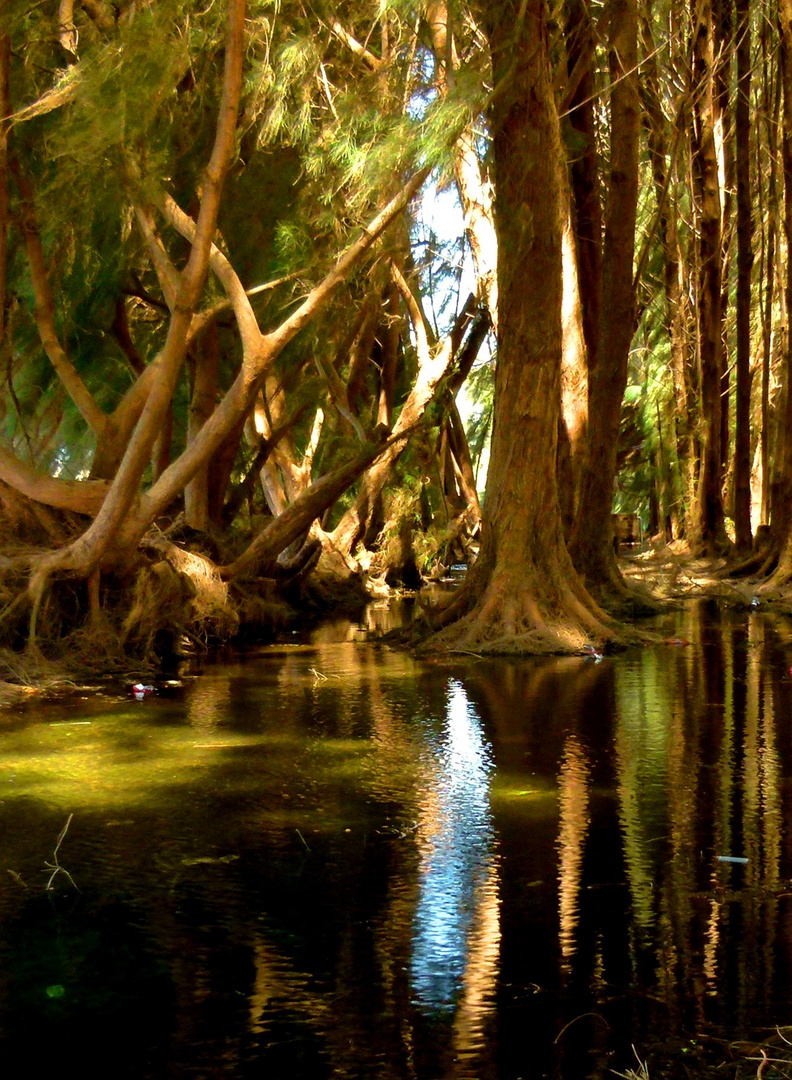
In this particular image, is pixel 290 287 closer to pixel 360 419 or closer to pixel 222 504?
pixel 222 504

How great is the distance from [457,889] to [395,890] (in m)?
0.18

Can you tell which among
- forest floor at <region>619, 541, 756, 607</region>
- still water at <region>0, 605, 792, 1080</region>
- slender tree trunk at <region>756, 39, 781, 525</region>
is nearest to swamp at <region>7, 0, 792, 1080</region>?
still water at <region>0, 605, 792, 1080</region>

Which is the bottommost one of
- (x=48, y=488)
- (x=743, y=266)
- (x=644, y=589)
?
(x=644, y=589)

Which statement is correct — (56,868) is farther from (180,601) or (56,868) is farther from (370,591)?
(370,591)

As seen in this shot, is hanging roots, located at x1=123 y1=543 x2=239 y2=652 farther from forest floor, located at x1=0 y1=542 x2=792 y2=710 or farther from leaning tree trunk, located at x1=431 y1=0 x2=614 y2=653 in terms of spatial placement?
leaning tree trunk, located at x1=431 y1=0 x2=614 y2=653

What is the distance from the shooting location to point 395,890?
382cm

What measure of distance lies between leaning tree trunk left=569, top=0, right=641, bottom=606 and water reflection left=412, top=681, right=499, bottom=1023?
7468 mm

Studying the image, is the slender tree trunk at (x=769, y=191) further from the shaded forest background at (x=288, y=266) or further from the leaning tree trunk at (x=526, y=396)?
the leaning tree trunk at (x=526, y=396)

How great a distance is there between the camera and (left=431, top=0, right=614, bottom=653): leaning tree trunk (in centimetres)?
1016

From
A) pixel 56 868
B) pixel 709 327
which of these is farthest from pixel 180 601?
pixel 709 327

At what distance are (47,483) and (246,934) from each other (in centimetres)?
665

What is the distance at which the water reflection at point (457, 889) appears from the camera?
9.99 ft

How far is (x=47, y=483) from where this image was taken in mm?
9586

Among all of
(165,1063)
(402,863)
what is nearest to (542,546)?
(402,863)
